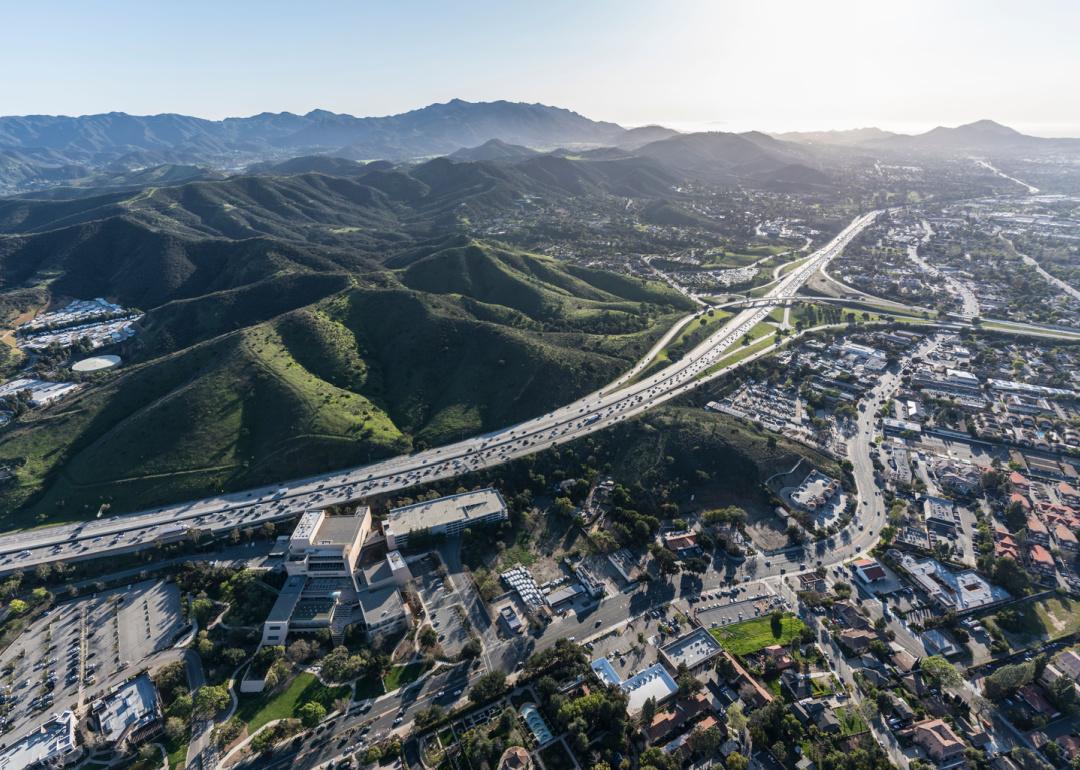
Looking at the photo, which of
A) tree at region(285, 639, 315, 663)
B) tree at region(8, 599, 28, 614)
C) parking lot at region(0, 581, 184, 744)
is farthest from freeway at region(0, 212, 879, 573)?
tree at region(285, 639, 315, 663)

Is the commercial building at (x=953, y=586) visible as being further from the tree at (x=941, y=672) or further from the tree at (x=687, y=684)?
the tree at (x=687, y=684)

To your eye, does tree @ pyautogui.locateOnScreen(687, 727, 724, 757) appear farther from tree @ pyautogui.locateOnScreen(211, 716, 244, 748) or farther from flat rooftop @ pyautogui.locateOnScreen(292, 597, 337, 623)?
tree @ pyautogui.locateOnScreen(211, 716, 244, 748)

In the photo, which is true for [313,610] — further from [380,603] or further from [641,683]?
[641,683]

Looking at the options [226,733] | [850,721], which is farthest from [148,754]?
[850,721]

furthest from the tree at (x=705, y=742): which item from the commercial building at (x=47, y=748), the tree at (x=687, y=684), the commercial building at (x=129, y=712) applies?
the commercial building at (x=47, y=748)

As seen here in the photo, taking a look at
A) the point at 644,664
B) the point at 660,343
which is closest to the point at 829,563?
the point at 644,664

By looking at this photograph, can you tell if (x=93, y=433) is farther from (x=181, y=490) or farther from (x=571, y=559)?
(x=571, y=559)

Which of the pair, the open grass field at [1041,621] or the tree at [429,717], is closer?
the tree at [429,717]
